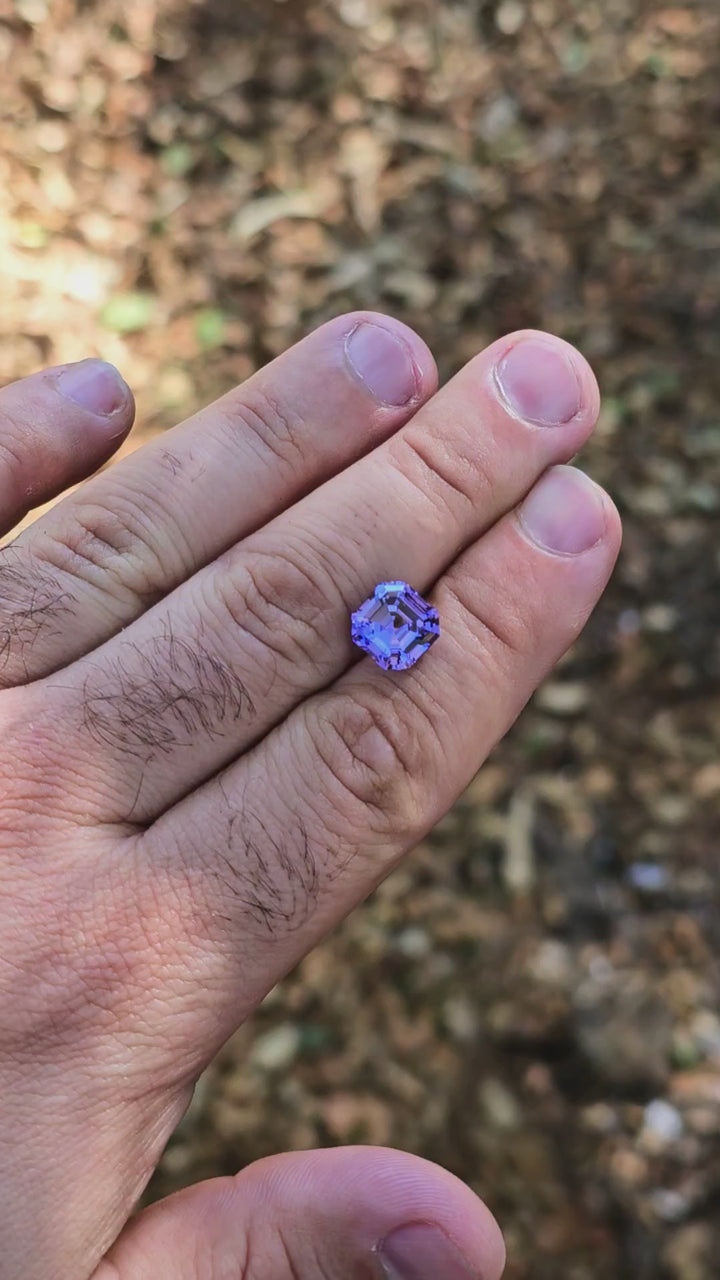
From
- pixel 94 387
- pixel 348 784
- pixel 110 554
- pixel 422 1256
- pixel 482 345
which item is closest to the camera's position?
A: pixel 422 1256

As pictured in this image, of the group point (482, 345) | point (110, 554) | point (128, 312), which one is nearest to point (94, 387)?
point (110, 554)

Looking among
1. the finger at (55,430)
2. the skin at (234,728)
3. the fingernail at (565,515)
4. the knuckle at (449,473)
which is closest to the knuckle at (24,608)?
the skin at (234,728)

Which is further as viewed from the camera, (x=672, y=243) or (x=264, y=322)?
(x=672, y=243)

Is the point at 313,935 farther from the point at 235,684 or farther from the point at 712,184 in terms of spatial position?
the point at 712,184

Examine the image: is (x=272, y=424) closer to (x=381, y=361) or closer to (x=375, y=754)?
(x=381, y=361)

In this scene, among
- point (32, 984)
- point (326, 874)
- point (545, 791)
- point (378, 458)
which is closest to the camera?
point (32, 984)

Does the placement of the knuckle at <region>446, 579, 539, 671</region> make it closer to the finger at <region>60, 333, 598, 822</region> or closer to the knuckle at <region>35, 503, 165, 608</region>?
the finger at <region>60, 333, 598, 822</region>

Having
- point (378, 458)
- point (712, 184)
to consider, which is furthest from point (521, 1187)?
point (712, 184)

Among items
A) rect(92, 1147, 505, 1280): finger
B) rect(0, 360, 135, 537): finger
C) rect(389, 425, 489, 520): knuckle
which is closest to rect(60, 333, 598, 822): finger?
rect(389, 425, 489, 520): knuckle
